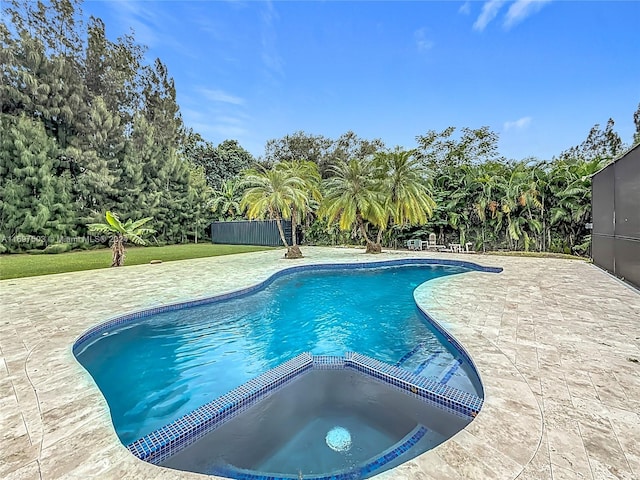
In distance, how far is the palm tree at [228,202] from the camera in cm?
2323

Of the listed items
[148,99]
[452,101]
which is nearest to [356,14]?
[452,101]

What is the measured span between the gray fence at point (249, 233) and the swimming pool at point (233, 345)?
12.3m

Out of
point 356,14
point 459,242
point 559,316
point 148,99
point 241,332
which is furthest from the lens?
point 148,99

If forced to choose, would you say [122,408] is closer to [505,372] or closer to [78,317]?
[78,317]

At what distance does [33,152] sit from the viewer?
16594 millimetres

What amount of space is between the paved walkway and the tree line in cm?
747

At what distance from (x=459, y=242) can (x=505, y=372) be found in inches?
540

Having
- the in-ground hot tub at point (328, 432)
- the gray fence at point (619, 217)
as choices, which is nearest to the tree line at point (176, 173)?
the gray fence at point (619, 217)

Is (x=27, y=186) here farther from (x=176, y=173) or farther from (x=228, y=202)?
(x=228, y=202)

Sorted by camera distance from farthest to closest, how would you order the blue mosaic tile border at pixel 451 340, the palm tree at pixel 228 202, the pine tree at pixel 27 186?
1. the palm tree at pixel 228 202
2. the pine tree at pixel 27 186
3. the blue mosaic tile border at pixel 451 340

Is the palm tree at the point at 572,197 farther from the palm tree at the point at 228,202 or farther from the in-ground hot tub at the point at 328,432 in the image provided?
the palm tree at the point at 228,202

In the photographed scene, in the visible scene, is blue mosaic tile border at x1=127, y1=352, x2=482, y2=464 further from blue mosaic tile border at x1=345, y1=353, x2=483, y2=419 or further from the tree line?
the tree line

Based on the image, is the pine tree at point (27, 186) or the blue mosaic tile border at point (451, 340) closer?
the blue mosaic tile border at point (451, 340)

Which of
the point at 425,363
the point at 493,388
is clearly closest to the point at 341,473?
the point at 493,388
